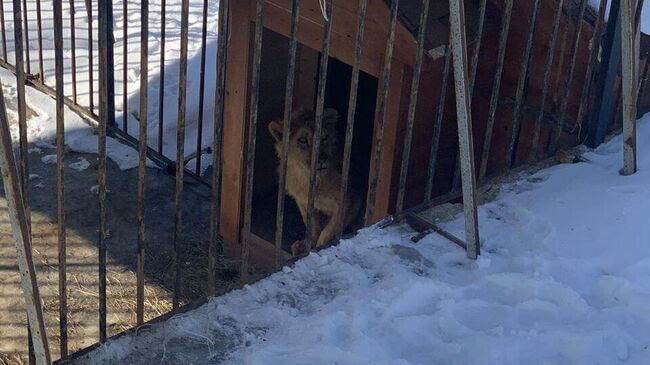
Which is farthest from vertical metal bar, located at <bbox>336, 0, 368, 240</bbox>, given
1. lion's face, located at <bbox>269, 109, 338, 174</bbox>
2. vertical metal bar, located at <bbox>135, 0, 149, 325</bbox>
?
lion's face, located at <bbox>269, 109, 338, 174</bbox>

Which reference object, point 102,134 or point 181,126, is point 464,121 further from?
point 102,134

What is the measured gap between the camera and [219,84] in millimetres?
3129

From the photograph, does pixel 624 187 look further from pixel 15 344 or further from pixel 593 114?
pixel 15 344

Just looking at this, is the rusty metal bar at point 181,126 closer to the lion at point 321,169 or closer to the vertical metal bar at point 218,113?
the vertical metal bar at point 218,113

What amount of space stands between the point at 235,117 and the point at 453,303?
324 centimetres

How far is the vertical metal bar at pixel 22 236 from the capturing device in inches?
94.0

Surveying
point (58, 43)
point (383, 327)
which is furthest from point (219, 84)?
point (383, 327)

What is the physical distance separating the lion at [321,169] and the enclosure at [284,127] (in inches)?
2.0

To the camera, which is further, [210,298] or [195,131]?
[195,131]

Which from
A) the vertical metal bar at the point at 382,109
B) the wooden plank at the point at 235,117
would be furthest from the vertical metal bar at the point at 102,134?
the wooden plank at the point at 235,117

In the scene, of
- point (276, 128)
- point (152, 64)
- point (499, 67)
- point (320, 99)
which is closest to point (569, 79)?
point (499, 67)

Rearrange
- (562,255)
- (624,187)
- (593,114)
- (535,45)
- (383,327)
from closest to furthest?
(383,327) < (562,255) < (624,187) < (593,114) < (535,45)

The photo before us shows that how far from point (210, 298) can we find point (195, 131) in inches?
205

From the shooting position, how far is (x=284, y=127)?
3.43 meters
